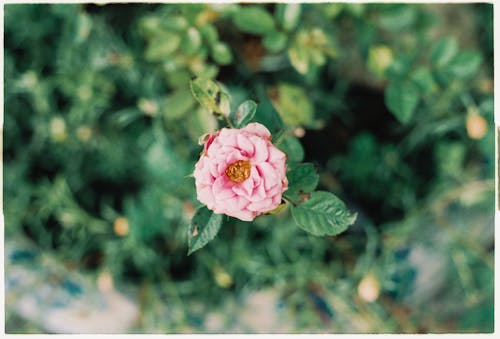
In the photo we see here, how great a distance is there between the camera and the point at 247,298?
3.50 ft

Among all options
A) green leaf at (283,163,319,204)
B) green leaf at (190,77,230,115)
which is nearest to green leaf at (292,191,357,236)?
green leaf at (283,163,319,204)

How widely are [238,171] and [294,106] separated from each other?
0.41 meters

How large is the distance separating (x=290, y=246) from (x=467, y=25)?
586 mm

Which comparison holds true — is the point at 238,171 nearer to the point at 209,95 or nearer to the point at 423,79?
the point at 209,95

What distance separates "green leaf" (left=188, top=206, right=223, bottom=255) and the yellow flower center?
5 cm

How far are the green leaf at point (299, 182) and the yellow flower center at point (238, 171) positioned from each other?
0.07 m

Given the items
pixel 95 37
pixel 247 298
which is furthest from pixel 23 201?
pixel 247 298

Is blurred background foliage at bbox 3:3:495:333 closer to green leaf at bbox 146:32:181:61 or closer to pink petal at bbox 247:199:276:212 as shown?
green leaf at bbox 146:32:181:61

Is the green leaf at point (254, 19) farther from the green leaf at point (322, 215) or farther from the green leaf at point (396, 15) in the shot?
the green leaf at point (322, 215)

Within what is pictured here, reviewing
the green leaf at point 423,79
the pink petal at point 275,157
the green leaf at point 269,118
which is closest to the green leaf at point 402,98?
the green leaf at point 423,79

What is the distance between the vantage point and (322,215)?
52cm

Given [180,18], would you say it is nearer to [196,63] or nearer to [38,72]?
[196,63]

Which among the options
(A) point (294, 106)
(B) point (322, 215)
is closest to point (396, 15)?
(A) point (294, 106)

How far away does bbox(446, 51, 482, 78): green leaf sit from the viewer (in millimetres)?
792
